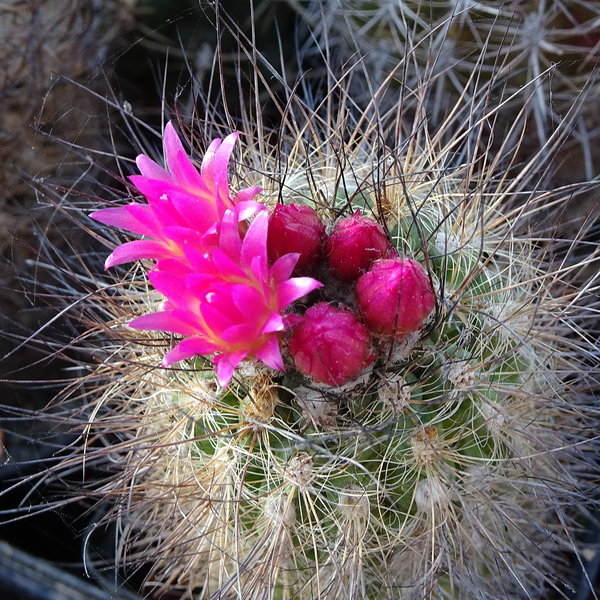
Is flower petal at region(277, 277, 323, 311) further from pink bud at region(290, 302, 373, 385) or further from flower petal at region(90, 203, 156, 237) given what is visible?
flower petal at region(90, 203, 156, 237)

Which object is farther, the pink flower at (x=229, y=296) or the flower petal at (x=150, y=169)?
the flower petal at (x=150, y=169)

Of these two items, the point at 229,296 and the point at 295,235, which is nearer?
the point at 229,296

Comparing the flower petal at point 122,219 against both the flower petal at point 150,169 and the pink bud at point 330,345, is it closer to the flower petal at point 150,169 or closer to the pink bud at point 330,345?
the flower petal at point 150,169

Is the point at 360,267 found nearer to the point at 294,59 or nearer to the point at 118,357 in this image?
the point at 118,357

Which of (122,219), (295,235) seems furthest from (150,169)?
(295,235)

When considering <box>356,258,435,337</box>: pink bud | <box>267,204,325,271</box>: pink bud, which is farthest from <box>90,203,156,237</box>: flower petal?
<box>356,258,435,337</box>: pink bud

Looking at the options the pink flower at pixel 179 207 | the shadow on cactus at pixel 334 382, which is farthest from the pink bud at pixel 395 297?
the pink flower at pixel 179 207

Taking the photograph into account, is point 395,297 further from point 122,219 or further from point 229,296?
point 122,219
